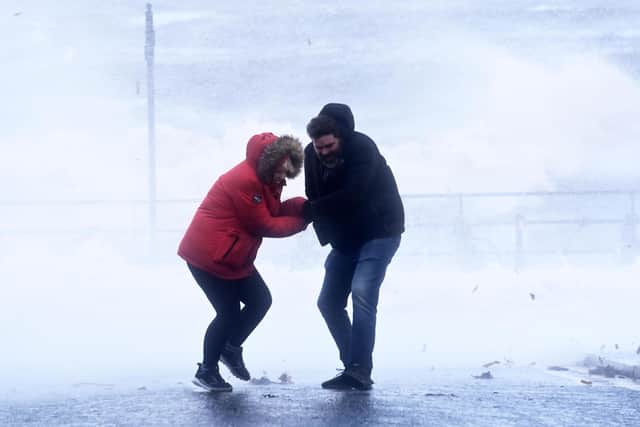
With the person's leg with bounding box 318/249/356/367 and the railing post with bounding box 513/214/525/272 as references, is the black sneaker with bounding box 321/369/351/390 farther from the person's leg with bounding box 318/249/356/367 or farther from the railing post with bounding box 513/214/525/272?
the railing post with bounding box 513/214/525/272

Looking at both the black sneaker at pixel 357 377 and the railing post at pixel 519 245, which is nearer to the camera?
the black sneaker at pixel 357 377

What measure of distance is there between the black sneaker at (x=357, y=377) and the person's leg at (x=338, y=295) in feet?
0.48

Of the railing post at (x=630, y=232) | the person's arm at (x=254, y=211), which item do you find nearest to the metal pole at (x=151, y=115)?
the railing post at (x=630, y=232)

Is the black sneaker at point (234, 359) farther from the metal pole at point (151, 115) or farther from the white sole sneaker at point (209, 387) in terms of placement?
the metal pole at point (151, 115)

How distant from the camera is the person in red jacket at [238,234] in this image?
596 centimetres

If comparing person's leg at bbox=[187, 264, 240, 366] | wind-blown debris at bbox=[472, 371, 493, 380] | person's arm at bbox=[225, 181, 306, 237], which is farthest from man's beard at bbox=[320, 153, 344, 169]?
wind-blown debris at bbox=[472, 371, 493, 380]

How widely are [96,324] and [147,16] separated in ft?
31.6

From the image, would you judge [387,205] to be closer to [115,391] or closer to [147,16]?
[115,391]

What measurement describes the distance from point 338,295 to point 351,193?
85 cm

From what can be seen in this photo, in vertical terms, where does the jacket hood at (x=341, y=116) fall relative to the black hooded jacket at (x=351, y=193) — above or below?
above

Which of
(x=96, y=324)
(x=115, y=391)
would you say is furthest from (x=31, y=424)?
(x=96, y=324)

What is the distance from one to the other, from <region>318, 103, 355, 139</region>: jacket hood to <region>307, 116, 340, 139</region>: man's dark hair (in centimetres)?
5

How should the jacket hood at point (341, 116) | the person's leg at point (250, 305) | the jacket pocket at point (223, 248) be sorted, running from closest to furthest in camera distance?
the jacket pocket at point (223, 248) < the jacket hood at point (341, 116) < the person's leg at point (250, 305)

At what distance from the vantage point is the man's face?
20.1 ft
